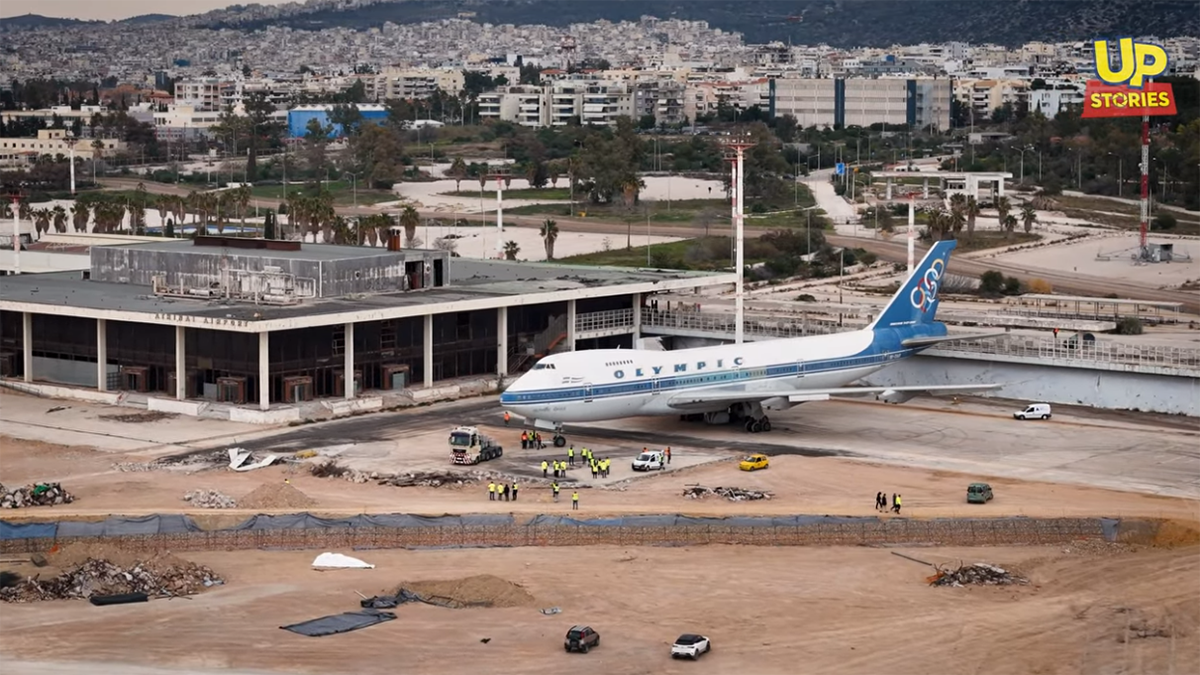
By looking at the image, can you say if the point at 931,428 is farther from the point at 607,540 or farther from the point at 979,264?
the point at 979,264

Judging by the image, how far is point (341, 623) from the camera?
193 ft

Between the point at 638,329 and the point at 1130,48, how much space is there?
233ft

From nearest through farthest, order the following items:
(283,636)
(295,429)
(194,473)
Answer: (283,636) → (194,473) → (295,429)

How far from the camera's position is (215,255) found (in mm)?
108062

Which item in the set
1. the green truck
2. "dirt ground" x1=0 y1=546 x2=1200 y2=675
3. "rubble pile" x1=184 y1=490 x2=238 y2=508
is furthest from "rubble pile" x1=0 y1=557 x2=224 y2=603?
the green truck

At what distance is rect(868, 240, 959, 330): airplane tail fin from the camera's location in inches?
3888

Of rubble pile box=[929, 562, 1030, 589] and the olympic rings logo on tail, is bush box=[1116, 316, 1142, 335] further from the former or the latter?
rubble pile box=[929, 562, 1030, 589]

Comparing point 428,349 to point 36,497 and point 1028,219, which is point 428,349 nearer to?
point 36,497

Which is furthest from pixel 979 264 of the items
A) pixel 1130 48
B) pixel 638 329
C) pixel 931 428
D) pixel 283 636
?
pixel 283 636

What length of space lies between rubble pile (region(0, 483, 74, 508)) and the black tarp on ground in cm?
1968

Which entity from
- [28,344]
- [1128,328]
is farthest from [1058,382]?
[28,344]

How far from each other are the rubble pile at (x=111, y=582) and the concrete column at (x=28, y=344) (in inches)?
1706

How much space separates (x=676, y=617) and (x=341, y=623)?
10909mm

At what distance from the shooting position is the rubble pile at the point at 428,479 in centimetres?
7850
